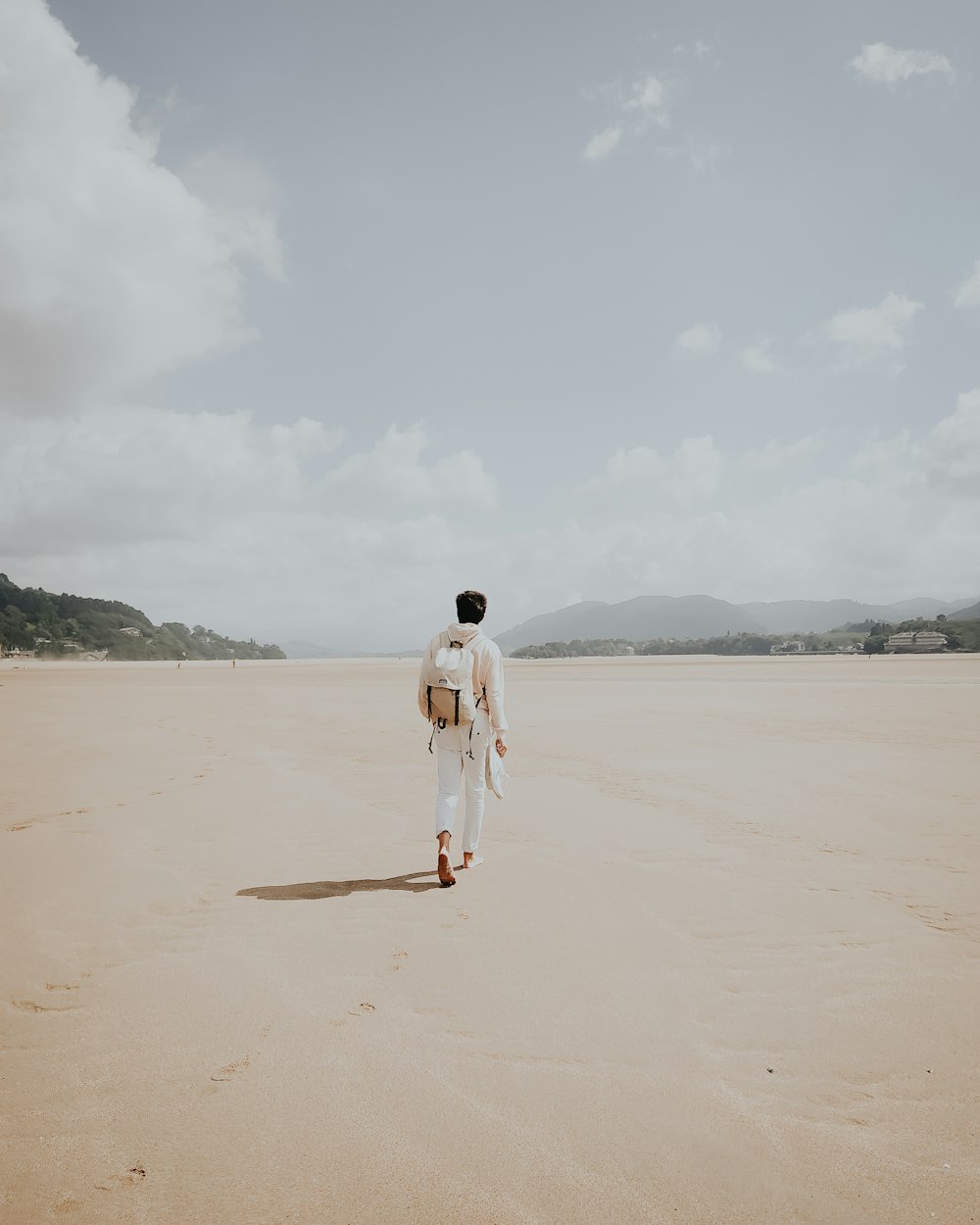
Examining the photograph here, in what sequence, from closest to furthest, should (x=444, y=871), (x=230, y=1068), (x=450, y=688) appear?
(x=230, y=1068), (x=444, y=871), (x=450, y=688)

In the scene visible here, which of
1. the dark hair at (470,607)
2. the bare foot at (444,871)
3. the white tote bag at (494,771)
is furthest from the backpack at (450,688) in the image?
the bare foot at (444,871)

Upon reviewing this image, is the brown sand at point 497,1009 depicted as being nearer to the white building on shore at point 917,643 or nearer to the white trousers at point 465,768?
the white trousers at point 465,768

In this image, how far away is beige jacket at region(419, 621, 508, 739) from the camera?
6.05 meters

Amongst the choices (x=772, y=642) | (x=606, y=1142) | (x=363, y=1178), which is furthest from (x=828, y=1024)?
(x=772, y=642)

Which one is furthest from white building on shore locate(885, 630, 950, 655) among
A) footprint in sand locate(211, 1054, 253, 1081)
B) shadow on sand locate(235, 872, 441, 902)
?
footprint in sand locate(211, 1054, 253, 1081)

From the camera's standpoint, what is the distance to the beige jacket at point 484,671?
6.05 metres

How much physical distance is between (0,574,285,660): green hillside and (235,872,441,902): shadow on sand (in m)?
96.2

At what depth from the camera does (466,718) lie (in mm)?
6016

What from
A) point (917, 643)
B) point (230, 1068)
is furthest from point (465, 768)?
→ point (917, 643)

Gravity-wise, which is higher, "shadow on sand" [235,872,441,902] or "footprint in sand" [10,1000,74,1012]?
"footprint in sand" [10,1000,74,1012]

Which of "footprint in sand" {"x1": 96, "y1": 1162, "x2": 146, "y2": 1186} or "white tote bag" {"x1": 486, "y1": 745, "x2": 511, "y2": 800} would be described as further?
"white tote bag" {"x1": 486, "y1": 745, "x2": 511, "y2": 800}

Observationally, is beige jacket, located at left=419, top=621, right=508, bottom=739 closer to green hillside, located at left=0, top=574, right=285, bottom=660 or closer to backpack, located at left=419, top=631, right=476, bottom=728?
backpack, located at left=419, top=631, right=476, bottom=728

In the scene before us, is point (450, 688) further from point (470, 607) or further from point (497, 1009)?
point (497, 1009)

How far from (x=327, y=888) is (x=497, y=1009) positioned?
2.53 m
